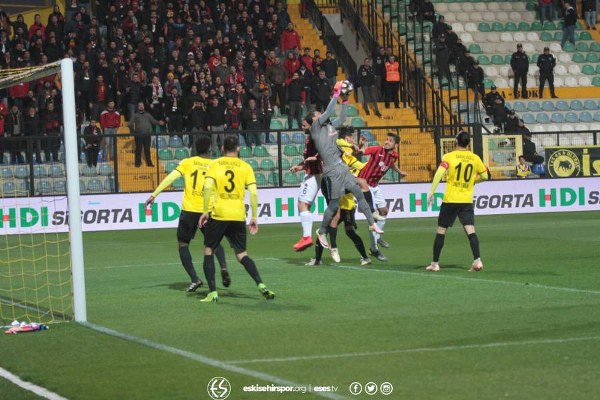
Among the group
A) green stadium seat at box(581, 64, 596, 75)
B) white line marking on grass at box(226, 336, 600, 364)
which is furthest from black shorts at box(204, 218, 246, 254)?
Answer: green stadium seat at box(581, 64, 596, 75)

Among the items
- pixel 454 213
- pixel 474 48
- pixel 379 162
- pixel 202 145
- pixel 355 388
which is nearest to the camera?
pixel 355 388

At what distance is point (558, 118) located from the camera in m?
40.6

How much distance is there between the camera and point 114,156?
29984 mm

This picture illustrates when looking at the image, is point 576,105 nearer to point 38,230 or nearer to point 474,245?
point 38,230

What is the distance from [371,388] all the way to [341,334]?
2.68 m

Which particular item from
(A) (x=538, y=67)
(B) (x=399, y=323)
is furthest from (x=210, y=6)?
(B) (x=399, y=323)

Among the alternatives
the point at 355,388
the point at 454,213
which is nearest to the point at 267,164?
the point at 454,213

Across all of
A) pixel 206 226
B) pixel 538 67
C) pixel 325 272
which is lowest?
pixel 325 272

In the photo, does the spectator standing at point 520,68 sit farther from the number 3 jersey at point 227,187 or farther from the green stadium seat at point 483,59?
the number 3 jersey at point 227,187

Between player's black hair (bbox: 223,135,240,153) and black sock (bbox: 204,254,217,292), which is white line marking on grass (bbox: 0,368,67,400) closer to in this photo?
black sock (bbox: 204,254,217,292)

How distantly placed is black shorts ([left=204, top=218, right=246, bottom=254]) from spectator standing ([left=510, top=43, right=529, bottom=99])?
2837 cm

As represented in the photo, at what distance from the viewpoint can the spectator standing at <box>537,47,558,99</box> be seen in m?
40.7

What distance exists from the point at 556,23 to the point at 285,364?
38.6 m

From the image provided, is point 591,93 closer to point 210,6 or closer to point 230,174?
point 210,6
